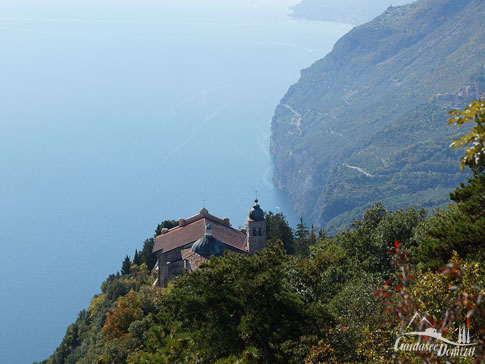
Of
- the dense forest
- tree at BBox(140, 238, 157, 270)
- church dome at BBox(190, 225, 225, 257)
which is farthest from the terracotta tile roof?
the dense forest

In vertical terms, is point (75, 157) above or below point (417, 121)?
above

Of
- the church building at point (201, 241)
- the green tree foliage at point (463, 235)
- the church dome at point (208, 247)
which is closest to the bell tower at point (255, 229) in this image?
the church building at point (201, 241)

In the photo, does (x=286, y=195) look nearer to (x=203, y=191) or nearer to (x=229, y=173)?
(x=229, y=173)

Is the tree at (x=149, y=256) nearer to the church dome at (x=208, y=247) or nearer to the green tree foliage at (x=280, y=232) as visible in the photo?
the green tree foliage at (x=280, y=232)

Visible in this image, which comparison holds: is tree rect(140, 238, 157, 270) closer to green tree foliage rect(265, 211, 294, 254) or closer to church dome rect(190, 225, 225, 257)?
green tree foliage rect(265, 211, 294, 254)

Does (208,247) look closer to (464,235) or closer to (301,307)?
(301,307)

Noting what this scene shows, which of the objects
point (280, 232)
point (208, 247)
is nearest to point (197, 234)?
point (208, 247)

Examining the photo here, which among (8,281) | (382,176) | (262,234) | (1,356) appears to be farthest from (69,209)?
(262,234)
